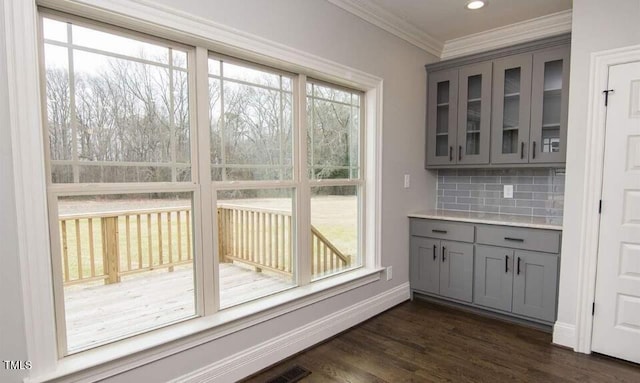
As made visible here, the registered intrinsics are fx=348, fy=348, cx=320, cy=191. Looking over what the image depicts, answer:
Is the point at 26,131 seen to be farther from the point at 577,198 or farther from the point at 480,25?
the point at 480,25

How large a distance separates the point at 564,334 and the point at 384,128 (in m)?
2.17

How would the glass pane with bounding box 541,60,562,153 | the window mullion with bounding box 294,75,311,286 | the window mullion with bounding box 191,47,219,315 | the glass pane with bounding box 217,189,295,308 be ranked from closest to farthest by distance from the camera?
the window mullion with bounding box 191,47,219,315 → the glass pane with bounding box 217,189,295,308 → the window mullion with bounding box 294,75,311,286 → the glass pane with bounding box 541,60,562,153

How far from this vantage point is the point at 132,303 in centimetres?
189

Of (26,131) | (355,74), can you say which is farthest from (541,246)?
(26,131)

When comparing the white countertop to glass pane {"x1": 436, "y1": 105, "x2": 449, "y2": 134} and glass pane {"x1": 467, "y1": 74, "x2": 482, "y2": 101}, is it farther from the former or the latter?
glass pane {"x1": 467, "y1": 74, "x2": 482, "y2": 101}

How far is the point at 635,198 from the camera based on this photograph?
7.76ft

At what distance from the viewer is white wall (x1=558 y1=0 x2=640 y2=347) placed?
238 cm

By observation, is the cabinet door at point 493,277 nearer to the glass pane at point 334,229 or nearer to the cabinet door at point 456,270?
the cabinet door at point 456,270

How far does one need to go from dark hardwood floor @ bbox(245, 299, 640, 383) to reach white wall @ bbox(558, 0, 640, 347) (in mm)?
350

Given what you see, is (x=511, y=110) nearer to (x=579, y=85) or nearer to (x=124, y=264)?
(x=579, y=85)

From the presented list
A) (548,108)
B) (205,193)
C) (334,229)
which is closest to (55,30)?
(205,193)

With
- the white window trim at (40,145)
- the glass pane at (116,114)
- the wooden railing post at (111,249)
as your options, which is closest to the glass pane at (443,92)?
the white window trim at (40,145)

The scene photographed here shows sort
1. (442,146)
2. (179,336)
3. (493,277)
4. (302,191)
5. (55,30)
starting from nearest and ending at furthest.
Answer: (55,30) → (179,336) → (302,191) → (493,277) → (442,146)

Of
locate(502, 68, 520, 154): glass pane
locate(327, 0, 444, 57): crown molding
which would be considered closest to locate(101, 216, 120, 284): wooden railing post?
locate(327, 0, 444, 57): crown molding
